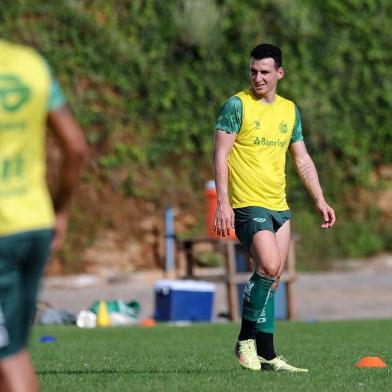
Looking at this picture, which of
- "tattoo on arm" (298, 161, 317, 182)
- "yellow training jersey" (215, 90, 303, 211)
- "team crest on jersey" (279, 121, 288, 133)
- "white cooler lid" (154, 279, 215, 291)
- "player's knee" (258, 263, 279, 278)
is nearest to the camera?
"player's knee" (258, 263, 279, 278)

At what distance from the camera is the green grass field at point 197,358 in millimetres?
7164

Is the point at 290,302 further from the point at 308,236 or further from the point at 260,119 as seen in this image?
the point at 260,119

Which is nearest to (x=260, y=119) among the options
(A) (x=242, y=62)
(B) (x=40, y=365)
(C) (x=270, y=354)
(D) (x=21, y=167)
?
(C) (x=270, y=354)

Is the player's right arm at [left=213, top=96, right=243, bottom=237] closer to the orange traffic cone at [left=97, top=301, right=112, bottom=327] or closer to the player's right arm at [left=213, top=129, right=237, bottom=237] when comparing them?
the player's right arm at [left=213, top=129, right=237, bottom=237]

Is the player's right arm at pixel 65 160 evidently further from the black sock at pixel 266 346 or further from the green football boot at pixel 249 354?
the black sock at pixel 266 346

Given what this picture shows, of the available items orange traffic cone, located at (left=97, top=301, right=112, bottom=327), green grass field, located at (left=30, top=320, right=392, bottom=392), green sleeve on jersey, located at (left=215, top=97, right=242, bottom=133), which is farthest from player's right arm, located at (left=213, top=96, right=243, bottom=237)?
orange traffic cone, located at (left=97, top=301, right=112, bottom=327)

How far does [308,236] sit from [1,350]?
65.8ft

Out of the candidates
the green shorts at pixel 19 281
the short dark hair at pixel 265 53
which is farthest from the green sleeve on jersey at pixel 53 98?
the short dark hair at pixel 265 53

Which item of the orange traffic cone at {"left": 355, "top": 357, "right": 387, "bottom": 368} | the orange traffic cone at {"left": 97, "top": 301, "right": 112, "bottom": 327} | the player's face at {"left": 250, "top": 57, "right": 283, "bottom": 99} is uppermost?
the player's face at {"left": 250, "top": 57, "right": 283, "bottom": 99}

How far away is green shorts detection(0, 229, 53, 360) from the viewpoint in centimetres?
424

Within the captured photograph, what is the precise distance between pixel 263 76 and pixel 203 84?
15.9m

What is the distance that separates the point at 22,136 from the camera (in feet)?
14.2

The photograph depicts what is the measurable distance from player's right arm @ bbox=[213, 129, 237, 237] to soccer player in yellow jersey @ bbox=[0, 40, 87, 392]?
11.0ft

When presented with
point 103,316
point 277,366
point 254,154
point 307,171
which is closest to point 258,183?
point 254,154
